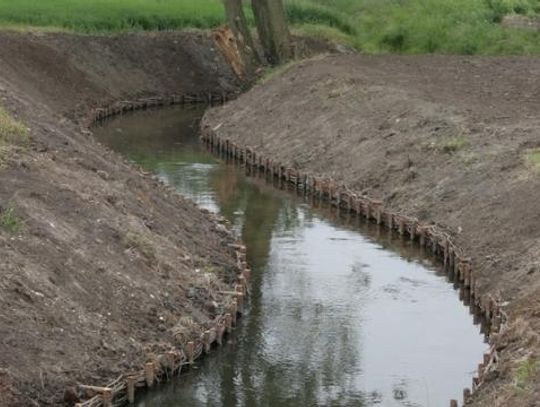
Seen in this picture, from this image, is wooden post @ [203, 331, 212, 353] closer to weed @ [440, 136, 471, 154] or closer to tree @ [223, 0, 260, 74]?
weed @ [440, 136, 471, 154]

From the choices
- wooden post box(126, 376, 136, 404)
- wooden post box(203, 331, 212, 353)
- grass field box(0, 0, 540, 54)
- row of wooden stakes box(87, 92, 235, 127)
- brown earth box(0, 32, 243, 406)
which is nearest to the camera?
brown earth box(0, 32, 243, 406)

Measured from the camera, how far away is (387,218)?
3005 cm

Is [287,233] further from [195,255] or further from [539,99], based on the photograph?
[539,99]

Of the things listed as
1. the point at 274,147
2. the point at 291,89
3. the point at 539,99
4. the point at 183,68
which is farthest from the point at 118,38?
the point at 539,99

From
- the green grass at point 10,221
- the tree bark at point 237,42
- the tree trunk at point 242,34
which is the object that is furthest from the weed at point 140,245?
the tree trunk at point 242,34

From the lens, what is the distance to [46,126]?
1225 inches

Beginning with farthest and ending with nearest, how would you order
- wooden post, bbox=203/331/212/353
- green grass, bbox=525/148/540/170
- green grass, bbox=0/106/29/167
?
green grass, bbox=525/148/540/170
green grass, bbox=0/106/29/167
wooden post, bbox=203/331/212/353

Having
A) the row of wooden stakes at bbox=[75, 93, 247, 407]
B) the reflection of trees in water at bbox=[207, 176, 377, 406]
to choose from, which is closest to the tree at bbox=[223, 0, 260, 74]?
the row of wooden stakes at bbox=[75, 93, 247, 407]

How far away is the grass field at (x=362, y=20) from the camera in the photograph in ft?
186

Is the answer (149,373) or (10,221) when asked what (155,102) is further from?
(149,373)

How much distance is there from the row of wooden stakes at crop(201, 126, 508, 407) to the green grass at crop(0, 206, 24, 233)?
23.9ft

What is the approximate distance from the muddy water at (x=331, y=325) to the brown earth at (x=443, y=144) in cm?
105

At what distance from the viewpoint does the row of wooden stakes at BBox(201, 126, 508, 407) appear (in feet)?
70.0

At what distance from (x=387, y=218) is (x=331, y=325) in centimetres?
787
